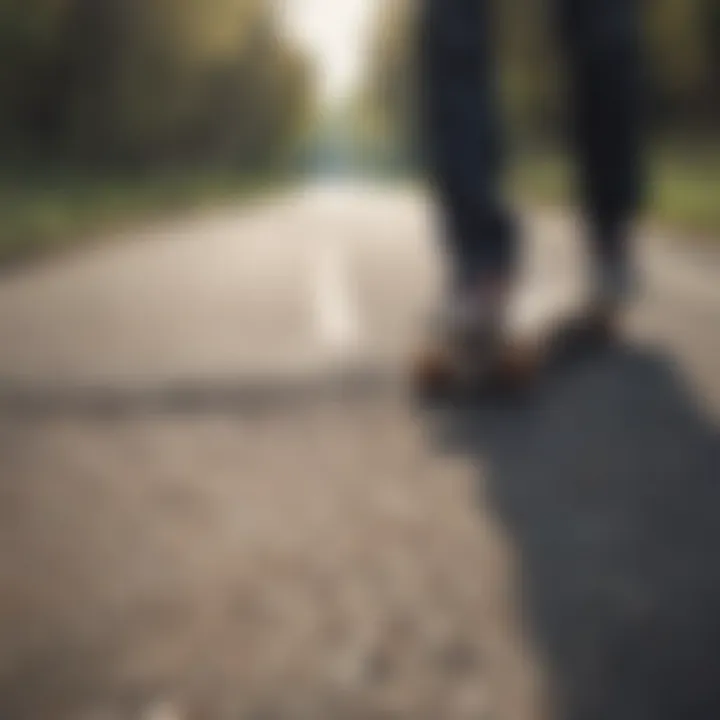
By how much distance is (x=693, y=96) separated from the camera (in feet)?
24.0

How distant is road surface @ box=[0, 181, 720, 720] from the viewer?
0.66 meters

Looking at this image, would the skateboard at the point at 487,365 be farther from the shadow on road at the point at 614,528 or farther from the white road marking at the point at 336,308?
the white road marking at the point at 336,308

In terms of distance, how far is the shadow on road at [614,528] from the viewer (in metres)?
0.65

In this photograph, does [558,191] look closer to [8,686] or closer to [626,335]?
[626,335]

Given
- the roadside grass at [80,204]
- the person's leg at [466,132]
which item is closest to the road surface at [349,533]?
the person's leg at [466,132]

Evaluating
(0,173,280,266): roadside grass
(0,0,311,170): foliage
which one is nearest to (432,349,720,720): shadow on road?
(0,173,280,266): roadside grass

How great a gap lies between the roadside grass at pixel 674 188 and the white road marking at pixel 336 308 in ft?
1.31

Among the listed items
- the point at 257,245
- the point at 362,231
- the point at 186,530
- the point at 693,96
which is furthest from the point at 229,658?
the point at 693,96

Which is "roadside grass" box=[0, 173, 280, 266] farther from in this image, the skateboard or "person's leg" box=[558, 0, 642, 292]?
the skateboard

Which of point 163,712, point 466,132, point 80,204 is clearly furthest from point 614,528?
point 80,204

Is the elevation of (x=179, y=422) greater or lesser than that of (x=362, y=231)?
lesser

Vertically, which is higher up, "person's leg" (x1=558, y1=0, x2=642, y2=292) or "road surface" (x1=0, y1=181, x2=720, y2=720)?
"person's leg" (x1=558, y1=0, x2=642, y2=292)

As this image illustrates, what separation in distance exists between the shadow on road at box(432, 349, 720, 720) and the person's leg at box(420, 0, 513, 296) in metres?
0.29

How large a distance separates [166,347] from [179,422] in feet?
1.71
